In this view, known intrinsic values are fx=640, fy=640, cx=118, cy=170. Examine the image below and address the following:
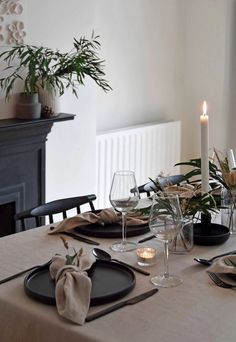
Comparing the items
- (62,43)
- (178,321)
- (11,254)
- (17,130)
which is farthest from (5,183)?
(178,321)

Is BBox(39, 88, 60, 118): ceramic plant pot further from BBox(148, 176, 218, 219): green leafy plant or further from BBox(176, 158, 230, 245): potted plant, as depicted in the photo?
BBox(148, 176, 218, 219): green leafy plant

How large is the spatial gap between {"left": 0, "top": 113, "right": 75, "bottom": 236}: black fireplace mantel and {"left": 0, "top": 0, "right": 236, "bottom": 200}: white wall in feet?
0.53

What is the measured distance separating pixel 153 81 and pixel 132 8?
0.56 m

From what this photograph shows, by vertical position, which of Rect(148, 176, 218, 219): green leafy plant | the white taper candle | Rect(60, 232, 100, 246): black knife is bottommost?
Rect(60, 232, 100, 246): black knife

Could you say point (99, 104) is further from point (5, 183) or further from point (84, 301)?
point (84, 301)

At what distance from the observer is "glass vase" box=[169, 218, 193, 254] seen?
6.40 feet

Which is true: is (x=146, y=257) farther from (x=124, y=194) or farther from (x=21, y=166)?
(x=21, y=166)

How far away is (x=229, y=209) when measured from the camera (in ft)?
7.16

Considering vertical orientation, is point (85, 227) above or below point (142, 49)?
below

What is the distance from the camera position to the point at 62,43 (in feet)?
11.7

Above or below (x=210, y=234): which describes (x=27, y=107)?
above

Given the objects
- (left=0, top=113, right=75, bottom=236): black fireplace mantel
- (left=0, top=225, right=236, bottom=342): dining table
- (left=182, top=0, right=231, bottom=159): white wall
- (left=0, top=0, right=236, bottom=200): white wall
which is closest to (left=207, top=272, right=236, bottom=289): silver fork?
(left=0, top=225, right=236, bottom=342): dining table

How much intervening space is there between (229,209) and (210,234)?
0.14 meters

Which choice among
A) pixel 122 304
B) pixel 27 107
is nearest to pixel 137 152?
pixel 27 107
